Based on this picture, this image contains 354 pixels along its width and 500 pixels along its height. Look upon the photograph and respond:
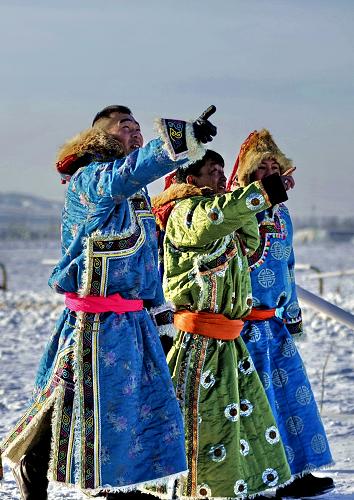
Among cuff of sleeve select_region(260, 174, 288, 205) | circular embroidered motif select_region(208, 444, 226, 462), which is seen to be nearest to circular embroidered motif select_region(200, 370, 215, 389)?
circular embroidered motif select_region(208, 444, 226, 462)

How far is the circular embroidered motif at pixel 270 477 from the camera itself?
4297 mm

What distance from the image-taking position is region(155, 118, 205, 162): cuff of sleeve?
11.1ft

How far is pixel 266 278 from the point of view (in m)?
4.63

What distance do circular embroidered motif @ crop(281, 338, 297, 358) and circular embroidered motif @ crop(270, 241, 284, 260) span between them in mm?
375

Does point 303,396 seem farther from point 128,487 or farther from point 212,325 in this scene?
point 128,487

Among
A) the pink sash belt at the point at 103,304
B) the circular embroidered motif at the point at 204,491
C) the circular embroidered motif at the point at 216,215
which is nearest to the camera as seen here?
the pink sash belt at the point at 103,304

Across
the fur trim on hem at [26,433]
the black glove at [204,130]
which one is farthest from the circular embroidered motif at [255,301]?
the black glove at [204,130]

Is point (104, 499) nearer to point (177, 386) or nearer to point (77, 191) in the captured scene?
point (177, 386)

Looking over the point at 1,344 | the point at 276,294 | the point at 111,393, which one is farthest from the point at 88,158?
the point at 1,344

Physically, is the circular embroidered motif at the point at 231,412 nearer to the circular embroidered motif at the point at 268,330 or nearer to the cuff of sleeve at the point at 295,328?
the circular embroidered motif at the point at 268,330

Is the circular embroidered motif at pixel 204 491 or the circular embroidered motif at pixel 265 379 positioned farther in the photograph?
the circular embroidered motif at pixel 265 379

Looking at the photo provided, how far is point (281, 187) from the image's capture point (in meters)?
3.89

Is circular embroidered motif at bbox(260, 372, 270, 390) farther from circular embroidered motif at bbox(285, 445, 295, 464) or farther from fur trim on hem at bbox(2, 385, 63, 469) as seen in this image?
fur trim on hem at bbox(2, 385, 63, 469)

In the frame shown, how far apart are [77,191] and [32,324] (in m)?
7.40
